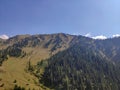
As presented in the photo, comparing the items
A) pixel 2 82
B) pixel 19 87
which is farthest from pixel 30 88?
pixel 2 82

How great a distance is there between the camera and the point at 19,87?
182 m

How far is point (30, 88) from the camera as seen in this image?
193 meters

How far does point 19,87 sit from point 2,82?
2609 centimetres

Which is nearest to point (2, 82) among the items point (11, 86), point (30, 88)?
point (11, 86)

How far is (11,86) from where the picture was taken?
18712 cm

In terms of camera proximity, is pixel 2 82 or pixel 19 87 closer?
pixel 19 87

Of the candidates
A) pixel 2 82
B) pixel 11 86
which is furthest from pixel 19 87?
pixel 2 82

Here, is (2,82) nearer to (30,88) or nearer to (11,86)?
(11,86)

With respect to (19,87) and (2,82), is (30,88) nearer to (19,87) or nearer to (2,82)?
(19,87)

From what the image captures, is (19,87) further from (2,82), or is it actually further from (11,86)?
(2,82)

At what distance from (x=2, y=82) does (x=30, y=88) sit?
2990 centimetres

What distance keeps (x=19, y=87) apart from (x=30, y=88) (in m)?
14.5

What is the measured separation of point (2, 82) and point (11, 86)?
15.8m
